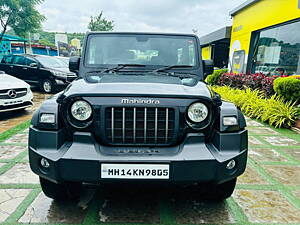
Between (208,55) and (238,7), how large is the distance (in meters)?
9.78

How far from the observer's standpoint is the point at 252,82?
793cm

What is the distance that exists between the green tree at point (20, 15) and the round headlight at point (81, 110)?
16.1 m

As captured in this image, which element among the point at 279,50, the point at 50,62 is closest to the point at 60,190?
the point at 50,62

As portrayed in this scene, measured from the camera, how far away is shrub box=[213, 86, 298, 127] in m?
5.60

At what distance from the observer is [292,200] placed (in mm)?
2570

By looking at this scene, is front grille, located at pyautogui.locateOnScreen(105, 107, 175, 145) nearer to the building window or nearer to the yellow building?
the yellow building

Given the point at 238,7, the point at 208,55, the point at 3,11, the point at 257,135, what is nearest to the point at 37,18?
the point at 3,11

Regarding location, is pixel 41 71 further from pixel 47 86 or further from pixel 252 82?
pixel 252 82

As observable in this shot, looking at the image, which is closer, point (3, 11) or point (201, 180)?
point (201, 180)

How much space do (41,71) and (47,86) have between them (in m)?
0.66

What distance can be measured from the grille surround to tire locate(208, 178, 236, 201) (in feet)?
2.53

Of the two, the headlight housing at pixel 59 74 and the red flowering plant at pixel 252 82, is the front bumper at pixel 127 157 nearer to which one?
the red flowering plant at pixel 252 82

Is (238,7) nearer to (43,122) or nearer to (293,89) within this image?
(293,89)

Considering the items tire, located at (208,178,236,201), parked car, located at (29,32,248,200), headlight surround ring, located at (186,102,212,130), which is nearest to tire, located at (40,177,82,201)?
parked car, located at (29,32,248,200)
